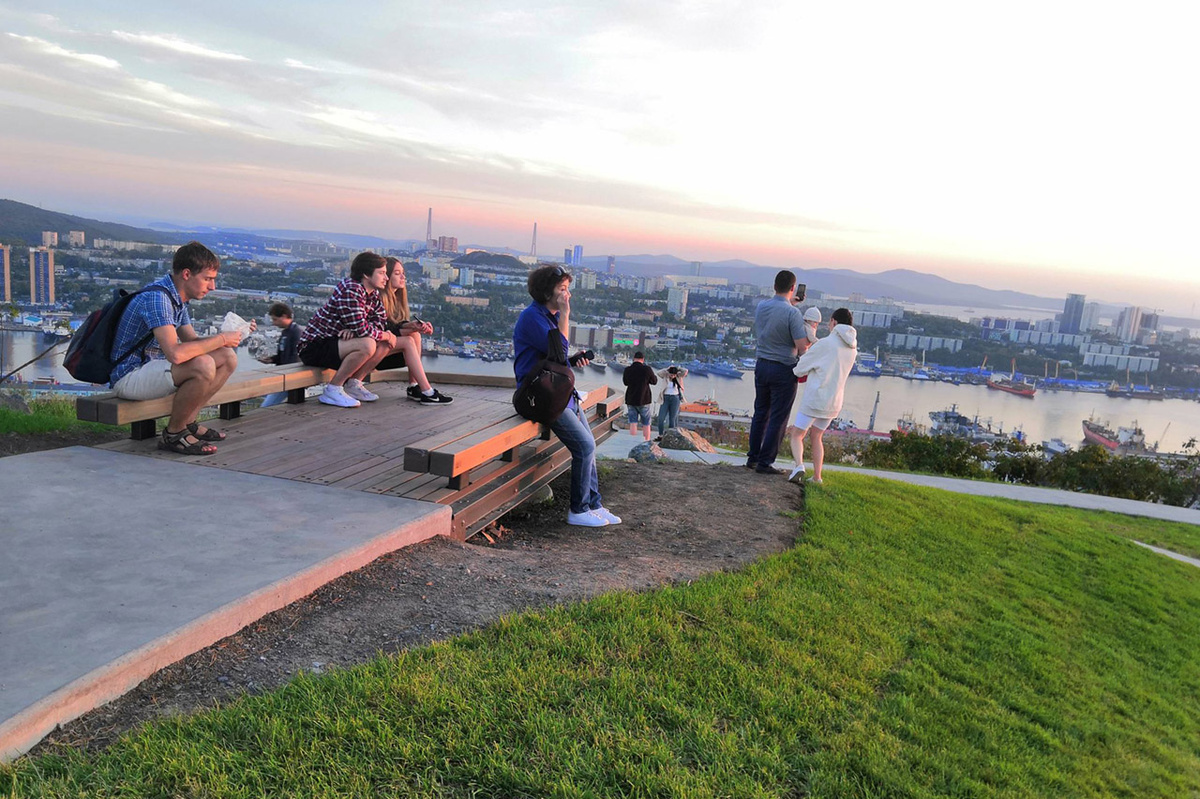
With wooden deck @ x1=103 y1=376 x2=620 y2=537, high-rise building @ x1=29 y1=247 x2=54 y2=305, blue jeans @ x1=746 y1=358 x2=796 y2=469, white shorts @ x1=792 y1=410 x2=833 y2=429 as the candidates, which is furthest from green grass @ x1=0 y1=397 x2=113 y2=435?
high-rise building @ x1=29 y1=247 x2=54 y2=305

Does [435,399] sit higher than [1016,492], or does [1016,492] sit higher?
[435,399]

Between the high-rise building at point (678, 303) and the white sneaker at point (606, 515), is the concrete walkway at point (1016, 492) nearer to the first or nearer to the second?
the white sneaker at point (606, 515)

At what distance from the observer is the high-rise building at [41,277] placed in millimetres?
14484

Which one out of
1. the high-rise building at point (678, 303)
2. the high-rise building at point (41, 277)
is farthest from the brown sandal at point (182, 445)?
the high-rise building at point (678, 303)

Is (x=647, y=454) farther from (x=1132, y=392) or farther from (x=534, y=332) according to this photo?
(x=1132, y=392)

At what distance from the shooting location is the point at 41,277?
Answer: 15.6m

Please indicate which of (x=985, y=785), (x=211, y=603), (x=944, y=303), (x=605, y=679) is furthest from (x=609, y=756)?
(x=944, y=303)

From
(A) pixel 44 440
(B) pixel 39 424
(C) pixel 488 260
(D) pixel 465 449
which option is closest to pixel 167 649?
(D) pixel 465 449

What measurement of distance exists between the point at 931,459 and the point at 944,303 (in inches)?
3824

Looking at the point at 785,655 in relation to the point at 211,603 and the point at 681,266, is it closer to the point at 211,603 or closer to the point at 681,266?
the point at 211,603

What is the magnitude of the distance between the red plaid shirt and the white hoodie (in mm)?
4121

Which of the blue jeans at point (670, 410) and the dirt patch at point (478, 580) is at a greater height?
the dirt patch at point (478, 580)

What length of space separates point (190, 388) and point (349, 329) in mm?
2090

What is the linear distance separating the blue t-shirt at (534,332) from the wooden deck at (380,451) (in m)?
0.63
